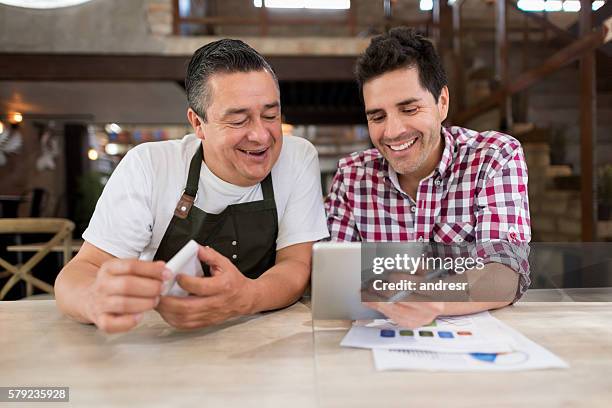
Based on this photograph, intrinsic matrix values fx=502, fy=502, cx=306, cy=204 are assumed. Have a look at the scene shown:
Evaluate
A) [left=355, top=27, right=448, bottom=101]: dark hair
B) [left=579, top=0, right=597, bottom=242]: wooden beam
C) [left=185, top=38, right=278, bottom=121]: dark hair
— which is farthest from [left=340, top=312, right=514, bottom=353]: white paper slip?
[left=579, top=0, right=597, bottom=242]: wooden beam

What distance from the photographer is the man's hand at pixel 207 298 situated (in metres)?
0.91

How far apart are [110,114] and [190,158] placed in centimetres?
873

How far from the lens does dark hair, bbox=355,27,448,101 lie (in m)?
1.53

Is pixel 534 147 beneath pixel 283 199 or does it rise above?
above

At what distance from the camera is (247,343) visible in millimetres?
920

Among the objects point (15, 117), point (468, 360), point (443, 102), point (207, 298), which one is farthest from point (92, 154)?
point (468, 360)

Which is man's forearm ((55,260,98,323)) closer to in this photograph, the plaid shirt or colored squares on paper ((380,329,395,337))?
colored squares on paper ((380,329,395,337))

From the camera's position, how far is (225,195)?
4.75ft

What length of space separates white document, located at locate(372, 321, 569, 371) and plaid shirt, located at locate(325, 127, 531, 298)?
46 cm

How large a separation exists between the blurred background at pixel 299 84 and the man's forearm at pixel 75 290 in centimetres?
147

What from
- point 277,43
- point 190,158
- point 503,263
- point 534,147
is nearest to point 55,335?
→ point 190,158

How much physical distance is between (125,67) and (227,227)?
5.49m

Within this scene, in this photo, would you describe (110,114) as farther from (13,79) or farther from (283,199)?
(283,199)

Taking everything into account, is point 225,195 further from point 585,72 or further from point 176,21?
point 176,21
